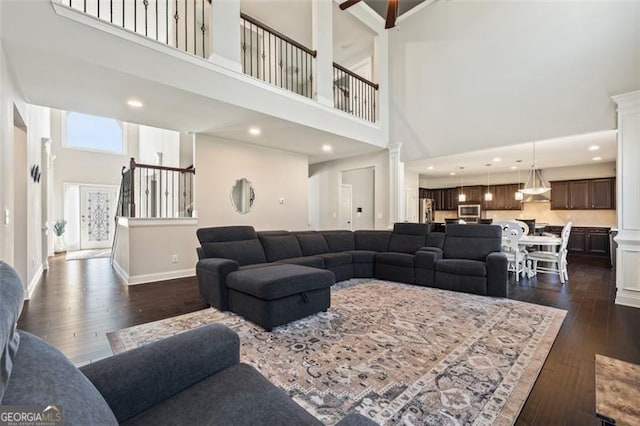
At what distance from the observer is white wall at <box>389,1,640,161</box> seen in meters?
4.24

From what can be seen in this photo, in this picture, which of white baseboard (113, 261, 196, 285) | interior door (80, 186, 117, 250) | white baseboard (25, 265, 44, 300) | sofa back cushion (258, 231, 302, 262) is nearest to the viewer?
white baseboard (25, 265, 44, 300)

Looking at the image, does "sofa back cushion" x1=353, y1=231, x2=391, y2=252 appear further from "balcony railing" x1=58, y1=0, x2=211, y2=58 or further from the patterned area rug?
"balcony railing" x1=58, y1=0, x2=211, y2=58

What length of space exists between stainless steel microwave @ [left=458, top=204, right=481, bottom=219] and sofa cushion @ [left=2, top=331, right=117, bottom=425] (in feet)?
35.6

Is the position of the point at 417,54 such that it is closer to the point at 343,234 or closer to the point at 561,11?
the point at 561,11

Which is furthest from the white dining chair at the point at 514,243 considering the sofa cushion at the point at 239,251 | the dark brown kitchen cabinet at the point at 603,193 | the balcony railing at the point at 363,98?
the dark brown kitchen cabinet at the point at 603,193

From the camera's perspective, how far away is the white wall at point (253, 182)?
5586 mm

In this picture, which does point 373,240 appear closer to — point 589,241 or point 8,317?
point 8,317

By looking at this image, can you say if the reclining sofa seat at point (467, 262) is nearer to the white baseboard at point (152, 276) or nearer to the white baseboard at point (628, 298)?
the white baseboard at point (628, 298)

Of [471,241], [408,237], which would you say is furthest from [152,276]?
[471,241]

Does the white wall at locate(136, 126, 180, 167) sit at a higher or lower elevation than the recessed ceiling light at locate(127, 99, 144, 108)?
higher

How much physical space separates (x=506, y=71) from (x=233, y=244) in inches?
220

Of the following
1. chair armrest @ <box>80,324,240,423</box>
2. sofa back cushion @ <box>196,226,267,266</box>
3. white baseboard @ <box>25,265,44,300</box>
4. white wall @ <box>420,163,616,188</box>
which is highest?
white wall @ <box>420,163,616,188</box>

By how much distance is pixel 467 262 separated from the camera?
4.27 metres

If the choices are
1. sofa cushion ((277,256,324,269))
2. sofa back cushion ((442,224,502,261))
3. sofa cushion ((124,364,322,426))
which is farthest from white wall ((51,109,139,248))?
sofa cushion ((124,364,322,426))
